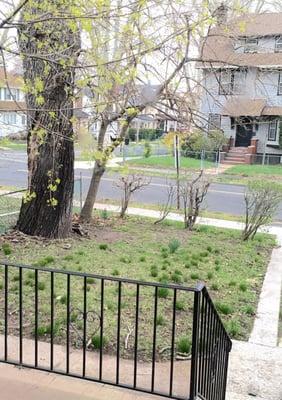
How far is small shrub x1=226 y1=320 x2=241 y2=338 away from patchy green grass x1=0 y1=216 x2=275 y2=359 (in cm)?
1

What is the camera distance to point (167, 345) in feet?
14.6

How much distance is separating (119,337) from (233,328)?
203cm

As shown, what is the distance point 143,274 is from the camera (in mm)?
6582

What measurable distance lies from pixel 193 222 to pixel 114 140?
2904 mm

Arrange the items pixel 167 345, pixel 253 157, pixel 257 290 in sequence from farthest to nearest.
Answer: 1. pixel 253 157
2. pixel 257 290
3. pixel 167 345

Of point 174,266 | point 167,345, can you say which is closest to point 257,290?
point 174,266

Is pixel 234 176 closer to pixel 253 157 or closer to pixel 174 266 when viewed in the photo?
pixel 253 157

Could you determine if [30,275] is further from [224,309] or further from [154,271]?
[224,309]

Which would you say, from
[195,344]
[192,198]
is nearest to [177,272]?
[192,198]

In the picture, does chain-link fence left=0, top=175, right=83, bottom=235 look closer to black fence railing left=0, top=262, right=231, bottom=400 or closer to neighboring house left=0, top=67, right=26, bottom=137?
neighboring house left=0, top=67, right=26, bottom=137

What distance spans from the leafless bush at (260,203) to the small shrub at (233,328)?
14.8 feet

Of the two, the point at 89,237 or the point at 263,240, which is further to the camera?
the point at 263,240

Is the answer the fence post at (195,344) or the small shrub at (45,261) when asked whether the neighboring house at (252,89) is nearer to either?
the small shrub at (45,261)

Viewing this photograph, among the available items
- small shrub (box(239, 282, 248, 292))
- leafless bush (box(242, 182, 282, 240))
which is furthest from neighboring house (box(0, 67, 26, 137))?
leafless bush (box(242, 182, 282, 240))
